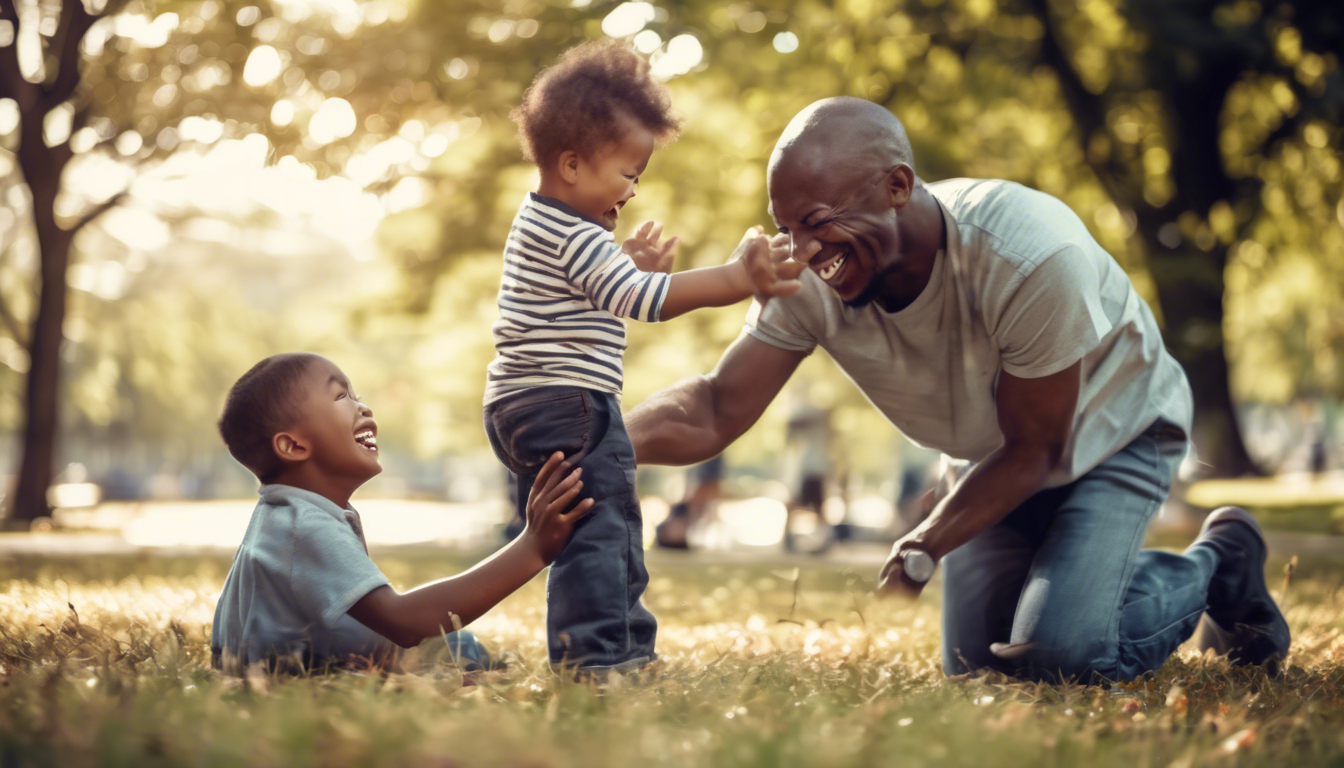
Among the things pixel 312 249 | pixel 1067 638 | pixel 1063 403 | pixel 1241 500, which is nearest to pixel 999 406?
pixel 1063 403

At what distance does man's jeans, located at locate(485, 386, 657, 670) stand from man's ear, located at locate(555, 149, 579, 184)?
549 millimetres

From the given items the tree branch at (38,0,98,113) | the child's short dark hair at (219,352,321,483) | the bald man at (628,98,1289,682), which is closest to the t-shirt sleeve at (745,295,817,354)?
the bald man at (628,98,1289,682)

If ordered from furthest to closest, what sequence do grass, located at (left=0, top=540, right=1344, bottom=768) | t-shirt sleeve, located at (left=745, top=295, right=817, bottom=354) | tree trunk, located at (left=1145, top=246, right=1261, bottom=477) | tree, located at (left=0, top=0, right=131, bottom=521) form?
tree, located at (left=0, top=0, right=131, bottom=521) < tree trunk, located at (left=1145, top=246, right=1261, bottom=477) < t-shirt sleeve, located at (left=745, top=295, right=817, bottom=354) < grass, located at (left=0, top=540, right=1344, bottom=768)

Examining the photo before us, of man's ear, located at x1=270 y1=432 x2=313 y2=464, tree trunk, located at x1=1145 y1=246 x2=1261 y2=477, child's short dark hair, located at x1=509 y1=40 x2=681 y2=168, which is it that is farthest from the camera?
tree trunk, located at x1=1145 y1=246 x2=1261 y2=477

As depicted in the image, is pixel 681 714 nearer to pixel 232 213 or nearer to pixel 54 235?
pixel 54 235

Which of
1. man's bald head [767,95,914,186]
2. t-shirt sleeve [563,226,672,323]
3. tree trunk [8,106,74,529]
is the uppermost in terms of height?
man's bald head [767,95,914,186]

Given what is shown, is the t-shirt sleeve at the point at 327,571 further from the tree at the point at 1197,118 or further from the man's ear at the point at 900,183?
the tree at the point at 1197,118

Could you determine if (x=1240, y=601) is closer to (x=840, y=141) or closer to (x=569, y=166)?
(x=840, y=141)

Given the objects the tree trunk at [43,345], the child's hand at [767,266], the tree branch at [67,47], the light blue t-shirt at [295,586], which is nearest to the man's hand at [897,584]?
the child's hand at [767,266]

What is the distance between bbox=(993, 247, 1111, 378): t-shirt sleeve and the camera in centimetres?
333

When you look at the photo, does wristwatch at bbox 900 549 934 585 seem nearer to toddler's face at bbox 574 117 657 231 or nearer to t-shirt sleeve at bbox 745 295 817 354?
t-shirt sleeve at bbox 745 295 817 354

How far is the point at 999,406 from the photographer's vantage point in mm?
3480

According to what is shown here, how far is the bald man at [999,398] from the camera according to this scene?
11.0ft

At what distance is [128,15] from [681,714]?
512 inches
